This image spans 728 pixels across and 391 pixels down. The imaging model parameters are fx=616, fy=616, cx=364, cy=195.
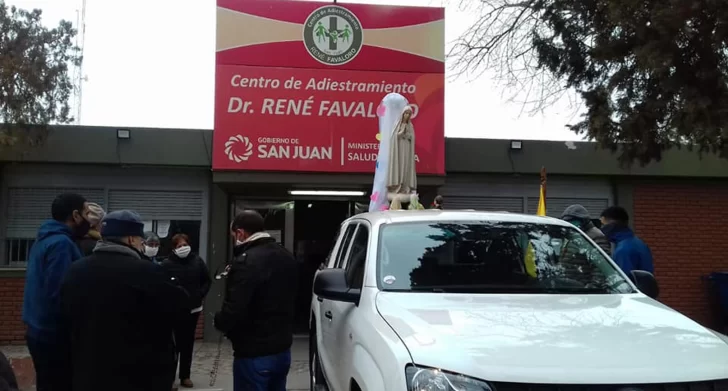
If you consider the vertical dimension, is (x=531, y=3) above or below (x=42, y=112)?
above

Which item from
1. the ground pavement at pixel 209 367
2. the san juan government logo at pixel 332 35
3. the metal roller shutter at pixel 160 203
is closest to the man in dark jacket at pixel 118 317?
the ground pavement at pixel 209 367

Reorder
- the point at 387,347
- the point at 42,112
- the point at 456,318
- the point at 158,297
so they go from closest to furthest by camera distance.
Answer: the point at 387,347 → the point at 456,318 → the point at 158,297 → the point at 42,112

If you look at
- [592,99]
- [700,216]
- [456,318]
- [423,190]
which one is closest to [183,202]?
[423,190]

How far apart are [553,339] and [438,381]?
596 mm

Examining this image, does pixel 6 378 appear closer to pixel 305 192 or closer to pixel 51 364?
pixel 51 364

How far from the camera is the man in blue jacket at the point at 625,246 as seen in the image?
557 centimetres

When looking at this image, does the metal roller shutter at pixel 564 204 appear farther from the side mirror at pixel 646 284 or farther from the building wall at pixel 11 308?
the building wall at pixel 11 308

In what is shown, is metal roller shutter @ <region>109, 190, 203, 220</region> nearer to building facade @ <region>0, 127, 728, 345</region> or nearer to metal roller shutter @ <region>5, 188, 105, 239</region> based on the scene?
building facade @ <region>0, 127, 728, 345</region>

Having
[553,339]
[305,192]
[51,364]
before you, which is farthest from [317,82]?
[553,339]

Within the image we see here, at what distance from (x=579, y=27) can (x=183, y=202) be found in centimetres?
677

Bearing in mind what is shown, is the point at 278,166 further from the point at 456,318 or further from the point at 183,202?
the point at 456,318

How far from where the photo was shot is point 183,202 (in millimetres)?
10141

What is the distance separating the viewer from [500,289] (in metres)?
3.65

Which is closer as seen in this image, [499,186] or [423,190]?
[423,190]
